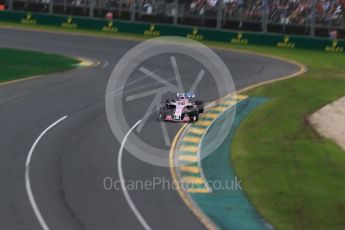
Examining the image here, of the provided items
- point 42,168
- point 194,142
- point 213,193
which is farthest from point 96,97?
point 213,193

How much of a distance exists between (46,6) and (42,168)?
4297 cm

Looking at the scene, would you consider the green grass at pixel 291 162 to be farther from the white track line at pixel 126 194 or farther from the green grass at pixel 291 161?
the white track line at pixel 126 194

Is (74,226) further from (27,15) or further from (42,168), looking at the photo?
(27,15)

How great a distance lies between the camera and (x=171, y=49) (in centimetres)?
5753

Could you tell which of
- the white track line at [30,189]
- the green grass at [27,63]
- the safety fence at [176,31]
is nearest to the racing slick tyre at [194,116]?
the white track line at [30,189]

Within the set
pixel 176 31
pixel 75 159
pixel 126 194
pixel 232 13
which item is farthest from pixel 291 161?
pixel 176 31

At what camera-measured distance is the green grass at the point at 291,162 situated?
80.1 feet

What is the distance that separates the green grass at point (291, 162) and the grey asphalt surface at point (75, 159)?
291 centimetres

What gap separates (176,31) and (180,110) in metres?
27.4

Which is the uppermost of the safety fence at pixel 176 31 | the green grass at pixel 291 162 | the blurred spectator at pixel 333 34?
the blurred spectator at pixel 333 34

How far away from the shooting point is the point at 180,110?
3631cm

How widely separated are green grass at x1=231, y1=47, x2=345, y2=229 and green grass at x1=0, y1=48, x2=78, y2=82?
13.7 metres

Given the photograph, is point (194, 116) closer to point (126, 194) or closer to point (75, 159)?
point (75, 159)

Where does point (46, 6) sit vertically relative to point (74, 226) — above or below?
above
